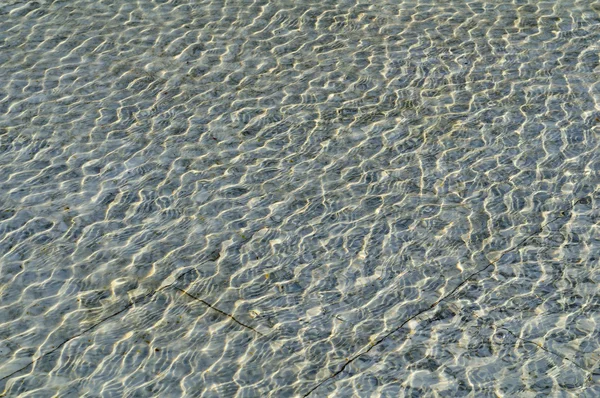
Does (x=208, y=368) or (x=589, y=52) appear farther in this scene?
(x=589, y=52)

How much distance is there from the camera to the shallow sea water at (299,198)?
221cm

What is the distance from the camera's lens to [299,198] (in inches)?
107

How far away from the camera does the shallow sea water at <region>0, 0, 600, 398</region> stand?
221 centimetres

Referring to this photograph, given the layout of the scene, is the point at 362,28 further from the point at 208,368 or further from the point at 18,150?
the point at 208,368

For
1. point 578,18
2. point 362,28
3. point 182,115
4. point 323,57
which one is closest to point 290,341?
point 182,115

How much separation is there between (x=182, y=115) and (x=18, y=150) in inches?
19.9

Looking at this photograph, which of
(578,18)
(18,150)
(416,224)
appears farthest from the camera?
(578,18)

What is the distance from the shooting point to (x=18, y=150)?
2.91m

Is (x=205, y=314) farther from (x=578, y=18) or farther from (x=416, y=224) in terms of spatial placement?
(x=578, y=18)

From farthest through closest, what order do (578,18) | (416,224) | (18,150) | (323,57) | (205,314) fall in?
1. (578,18)
2. (323,57)
3. (18,150)
4. (416,224)
5. (205,314)

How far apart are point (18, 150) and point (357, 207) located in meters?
1.02

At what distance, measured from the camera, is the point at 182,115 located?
3.08 meters

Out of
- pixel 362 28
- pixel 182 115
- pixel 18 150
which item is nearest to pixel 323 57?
pixel 362 28

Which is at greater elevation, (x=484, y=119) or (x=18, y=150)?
(x=18, y=150)
